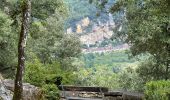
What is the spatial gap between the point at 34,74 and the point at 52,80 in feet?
4.35

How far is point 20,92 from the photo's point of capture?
1205cm

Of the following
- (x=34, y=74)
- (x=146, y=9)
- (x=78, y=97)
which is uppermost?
(x=146, y=9)

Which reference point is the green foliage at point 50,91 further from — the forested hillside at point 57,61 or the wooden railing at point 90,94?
the wooden railing at point 90,94

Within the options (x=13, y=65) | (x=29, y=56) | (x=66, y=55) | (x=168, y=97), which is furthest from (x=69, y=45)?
(x=168, y=97)

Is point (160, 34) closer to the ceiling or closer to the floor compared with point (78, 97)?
closer to the ceiling

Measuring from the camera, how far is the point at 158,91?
604 inches

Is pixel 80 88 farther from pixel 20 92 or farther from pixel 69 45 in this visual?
pixel 69 45

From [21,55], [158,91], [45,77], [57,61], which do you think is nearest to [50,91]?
[45,77]

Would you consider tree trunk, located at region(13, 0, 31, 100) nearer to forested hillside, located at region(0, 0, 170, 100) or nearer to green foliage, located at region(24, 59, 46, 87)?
forested hillside, located at region(0, 0, 170, 100)

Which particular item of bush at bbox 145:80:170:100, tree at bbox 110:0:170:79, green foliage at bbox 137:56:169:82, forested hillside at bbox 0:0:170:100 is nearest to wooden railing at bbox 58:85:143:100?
forested hillside at bbox 0:0:170:100

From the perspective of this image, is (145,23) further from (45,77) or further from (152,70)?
(152,70)

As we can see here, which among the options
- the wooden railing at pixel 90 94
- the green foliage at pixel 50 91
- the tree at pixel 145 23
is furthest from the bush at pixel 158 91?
the tree at pixel 145 23

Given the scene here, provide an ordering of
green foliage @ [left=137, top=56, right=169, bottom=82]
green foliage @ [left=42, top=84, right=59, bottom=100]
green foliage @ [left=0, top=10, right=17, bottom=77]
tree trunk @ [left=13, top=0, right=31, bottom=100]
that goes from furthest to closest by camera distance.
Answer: green foliage @ [left=137, top=56, right=169, bottom=82], green foliage @ [left=0, top=10, right=17, bottom=77], green foliage @ [left=42, top=84, right=59, bottom=100], tree trunk @ [left=13, top=0, right=31, bottom=100]

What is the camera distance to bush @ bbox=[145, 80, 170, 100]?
592 inches
